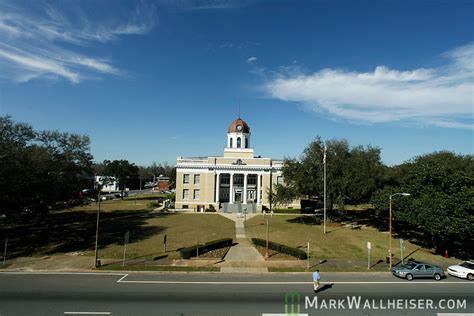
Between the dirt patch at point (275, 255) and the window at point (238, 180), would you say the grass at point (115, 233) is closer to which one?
the dirt patch at point (275, 255)

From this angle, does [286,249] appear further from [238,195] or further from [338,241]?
[238,195]

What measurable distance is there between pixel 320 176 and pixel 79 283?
1471 inches

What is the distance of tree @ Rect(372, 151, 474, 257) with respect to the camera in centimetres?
3519

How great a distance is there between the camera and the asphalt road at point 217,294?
1843 cm

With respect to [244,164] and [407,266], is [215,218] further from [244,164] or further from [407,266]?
[407,266]

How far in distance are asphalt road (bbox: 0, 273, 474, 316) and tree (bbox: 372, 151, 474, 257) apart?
1042 centimetres

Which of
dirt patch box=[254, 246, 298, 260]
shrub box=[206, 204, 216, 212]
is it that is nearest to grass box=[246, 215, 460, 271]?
dirt patch box=[254, 246, 298, 260]

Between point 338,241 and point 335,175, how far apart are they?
13194 millimetres

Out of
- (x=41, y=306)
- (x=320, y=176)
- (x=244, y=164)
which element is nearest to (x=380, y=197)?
(x=320, y=176)

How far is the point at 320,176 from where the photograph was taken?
166 feet

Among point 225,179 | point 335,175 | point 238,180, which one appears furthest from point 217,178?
point 335,175

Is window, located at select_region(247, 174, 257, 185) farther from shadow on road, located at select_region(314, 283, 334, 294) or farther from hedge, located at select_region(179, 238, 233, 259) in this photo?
shadow on road, located at select_region(314, 283, 334, 294)

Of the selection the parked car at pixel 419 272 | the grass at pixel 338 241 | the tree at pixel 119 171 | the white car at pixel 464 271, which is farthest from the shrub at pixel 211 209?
the tree at pixel 119 171

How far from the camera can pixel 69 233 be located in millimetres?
41906
